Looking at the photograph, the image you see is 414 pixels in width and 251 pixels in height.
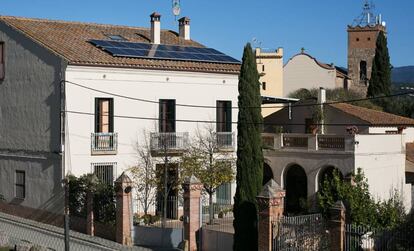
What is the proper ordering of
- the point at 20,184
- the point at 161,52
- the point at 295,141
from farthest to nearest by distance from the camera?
the point at 161,52, the point at 20,184, the point at 295,141

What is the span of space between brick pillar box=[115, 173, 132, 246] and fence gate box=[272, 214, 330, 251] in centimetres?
695

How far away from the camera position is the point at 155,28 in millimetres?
33812

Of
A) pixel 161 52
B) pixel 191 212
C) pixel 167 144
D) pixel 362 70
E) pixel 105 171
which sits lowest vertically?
pixel 191 212

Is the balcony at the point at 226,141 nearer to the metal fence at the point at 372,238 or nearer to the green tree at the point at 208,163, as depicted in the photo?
the green tree at the point at 208,163

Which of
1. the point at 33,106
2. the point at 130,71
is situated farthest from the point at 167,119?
the point at 33,106

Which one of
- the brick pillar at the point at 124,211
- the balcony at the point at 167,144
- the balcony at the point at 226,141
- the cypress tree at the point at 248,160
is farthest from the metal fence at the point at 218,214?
Answer: the cypress tree at the point at 248,160

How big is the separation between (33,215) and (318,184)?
12843 mm

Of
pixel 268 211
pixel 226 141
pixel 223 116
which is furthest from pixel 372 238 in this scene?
pixel 223 116

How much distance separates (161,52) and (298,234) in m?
14.4

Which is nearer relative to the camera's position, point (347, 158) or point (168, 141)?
point (347, 158)

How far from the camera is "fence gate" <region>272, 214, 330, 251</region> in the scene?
62.5 ft

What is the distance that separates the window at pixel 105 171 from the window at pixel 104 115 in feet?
4.88

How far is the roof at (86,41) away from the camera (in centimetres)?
2830

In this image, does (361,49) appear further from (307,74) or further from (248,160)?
(248,160)
